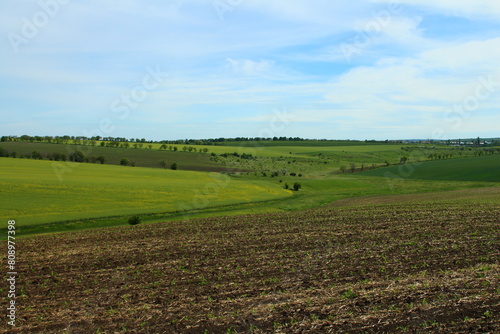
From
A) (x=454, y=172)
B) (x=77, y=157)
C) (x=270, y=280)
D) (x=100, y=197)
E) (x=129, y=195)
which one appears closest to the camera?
(x=270, y=280)

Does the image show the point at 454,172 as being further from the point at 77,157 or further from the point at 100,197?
the point at 77,157

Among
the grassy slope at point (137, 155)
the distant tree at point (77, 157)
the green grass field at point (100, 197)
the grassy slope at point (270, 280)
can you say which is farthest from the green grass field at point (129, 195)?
the grassy slope at point (137, 155)

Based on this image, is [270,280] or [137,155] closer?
[270,280]

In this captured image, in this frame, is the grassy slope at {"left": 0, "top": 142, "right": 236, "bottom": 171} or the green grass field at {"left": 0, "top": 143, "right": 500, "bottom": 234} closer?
the green grass field at {"left": 0, "top": 143, "right": 500, "bottom": 234}

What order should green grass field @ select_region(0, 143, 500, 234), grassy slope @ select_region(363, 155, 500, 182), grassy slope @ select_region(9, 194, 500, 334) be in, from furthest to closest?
grassy slope @ select_region(363, 155, 500, 182), green grass field @ select_region(0, 143, 500, 234), grassy slope @ select_region(9, 194, 500, 334)

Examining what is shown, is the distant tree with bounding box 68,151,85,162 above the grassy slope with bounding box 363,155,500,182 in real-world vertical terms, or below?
above

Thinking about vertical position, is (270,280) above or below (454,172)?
below

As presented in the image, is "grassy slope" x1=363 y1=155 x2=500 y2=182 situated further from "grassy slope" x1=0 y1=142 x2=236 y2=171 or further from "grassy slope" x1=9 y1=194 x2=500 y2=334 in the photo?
"grassy slope" x1=9 y1=194 x2=500 y2=334

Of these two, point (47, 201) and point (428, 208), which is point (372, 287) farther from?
point (47, 201)

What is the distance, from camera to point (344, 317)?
37.1 ft

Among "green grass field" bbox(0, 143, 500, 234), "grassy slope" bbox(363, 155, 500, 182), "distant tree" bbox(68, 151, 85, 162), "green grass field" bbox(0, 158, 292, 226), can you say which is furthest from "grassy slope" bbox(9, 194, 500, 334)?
"distant tree" bbox(68, 151, 85, 162)

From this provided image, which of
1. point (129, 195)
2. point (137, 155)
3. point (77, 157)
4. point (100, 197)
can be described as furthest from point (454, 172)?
point (77, 157)

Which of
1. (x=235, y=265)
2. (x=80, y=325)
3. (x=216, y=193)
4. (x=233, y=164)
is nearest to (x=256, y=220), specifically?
(x=235, y=265)

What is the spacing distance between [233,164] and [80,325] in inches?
3555
